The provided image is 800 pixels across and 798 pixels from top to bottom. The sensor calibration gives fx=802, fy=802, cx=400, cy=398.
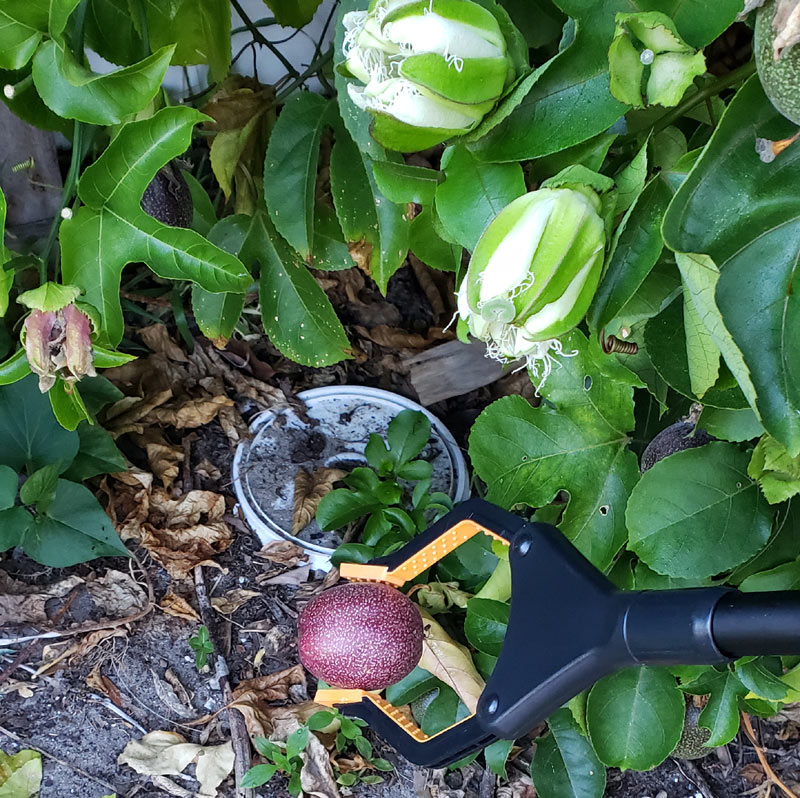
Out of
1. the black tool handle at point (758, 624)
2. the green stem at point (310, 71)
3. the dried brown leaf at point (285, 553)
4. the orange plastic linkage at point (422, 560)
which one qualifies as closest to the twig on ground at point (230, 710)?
the dried brown leaf at point (285, 553)

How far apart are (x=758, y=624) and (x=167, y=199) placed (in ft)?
2.39

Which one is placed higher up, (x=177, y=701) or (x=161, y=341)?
(x=161, y=341)

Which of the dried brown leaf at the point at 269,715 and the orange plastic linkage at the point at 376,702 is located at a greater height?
the orange plastic linkage at the point at 376,702

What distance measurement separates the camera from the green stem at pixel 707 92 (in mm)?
577

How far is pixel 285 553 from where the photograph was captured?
1383 mm

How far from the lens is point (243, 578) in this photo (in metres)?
1.39

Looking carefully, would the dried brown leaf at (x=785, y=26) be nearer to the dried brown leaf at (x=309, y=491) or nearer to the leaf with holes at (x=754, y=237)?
the leaf with holes at (x=754, y=237)

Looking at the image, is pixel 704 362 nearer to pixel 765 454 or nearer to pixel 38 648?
pixel 765 454

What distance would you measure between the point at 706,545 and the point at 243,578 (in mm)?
878

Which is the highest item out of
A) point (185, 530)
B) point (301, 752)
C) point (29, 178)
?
point (29, 178)

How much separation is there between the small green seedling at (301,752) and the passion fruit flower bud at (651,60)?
1.04 meters

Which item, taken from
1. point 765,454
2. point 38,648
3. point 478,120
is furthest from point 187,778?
point 478,120

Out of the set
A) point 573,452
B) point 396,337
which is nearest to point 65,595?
point 396,337

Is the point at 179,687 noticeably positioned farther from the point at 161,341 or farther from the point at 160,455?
the point at 161,341
